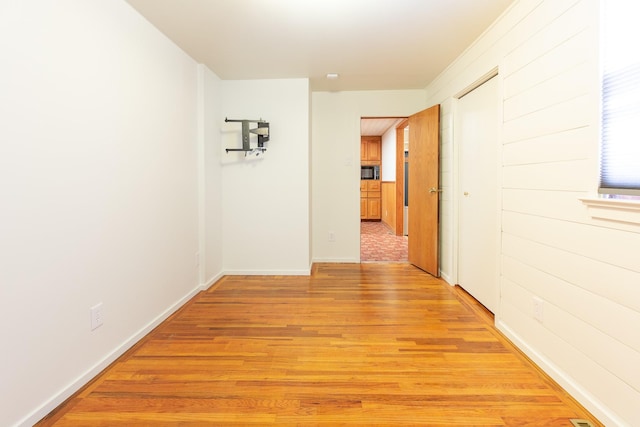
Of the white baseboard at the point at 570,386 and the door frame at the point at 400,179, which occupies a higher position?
the door frame at the point at 400,179

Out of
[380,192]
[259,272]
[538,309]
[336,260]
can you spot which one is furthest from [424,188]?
[380,192]

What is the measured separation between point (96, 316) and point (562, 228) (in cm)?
264

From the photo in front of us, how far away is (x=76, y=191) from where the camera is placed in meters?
1.60

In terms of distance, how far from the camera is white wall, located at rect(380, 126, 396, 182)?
22.2 ft

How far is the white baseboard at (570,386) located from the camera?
1321 millimetres

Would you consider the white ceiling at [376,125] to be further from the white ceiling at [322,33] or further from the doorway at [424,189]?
the white ceiling at [322,33]

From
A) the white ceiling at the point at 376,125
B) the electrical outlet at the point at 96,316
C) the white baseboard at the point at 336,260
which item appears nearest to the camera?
the electrical outlet at the point at 96,316

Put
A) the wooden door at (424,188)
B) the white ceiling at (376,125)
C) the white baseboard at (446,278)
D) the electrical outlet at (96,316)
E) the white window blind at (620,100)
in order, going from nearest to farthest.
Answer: the white window blind at (620,100), the electrical outlet at (96,316), the white baseboard at (446,278), the wooden door at (424,188), the white ceiling at (376,125)

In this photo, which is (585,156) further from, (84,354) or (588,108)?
(84,354)

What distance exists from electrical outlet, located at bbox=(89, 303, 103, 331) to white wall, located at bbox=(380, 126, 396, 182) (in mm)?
5989

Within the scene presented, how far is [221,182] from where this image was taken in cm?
354

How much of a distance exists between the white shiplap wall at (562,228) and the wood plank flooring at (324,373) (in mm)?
200

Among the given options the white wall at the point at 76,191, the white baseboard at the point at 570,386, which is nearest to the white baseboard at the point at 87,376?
the white wall at the point at 76,191

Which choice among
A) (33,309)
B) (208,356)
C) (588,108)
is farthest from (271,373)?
(588,108)
